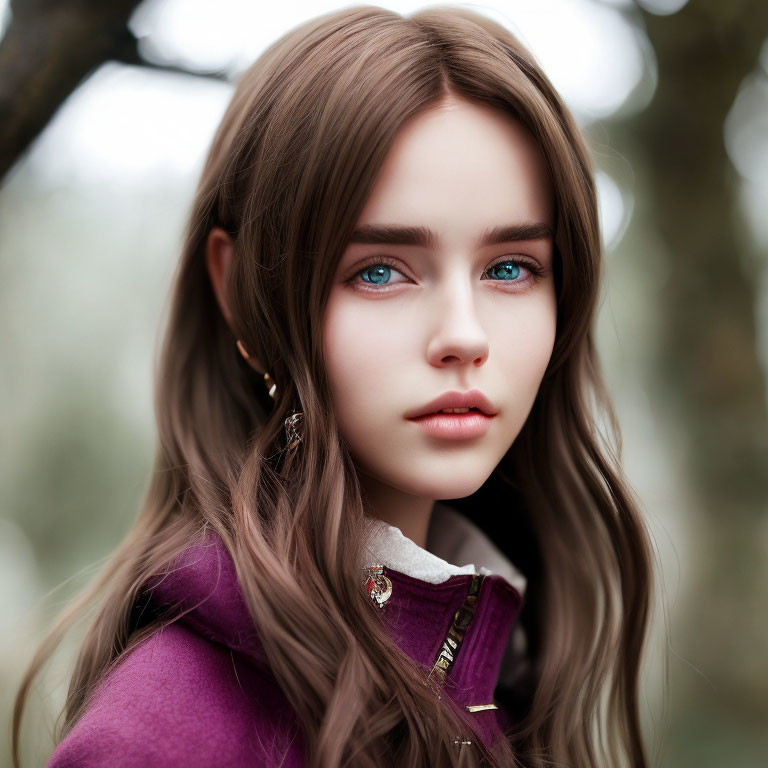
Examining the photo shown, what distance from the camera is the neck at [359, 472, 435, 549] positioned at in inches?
47.5

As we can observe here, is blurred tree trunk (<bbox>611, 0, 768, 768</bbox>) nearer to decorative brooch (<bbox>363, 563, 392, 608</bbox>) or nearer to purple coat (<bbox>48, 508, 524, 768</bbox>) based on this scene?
purple coat (<bbox>48, 508, 524, 768</bbox>)

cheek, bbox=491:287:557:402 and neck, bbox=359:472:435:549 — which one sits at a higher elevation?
cheek, bbox=491:287:557:402

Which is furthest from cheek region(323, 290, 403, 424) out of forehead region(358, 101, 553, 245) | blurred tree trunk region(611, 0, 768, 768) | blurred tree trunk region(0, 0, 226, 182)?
blurred tree trunk region(611, 0, 768, 768)

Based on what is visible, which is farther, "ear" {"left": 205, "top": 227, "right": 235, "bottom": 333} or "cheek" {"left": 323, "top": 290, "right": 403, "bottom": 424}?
"ear" {"left": 205, "top": 227, "right": 235, "bottom": 333}

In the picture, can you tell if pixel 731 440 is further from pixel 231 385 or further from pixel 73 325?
pixel 73 325

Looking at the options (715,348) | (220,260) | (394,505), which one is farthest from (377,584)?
(715,348)

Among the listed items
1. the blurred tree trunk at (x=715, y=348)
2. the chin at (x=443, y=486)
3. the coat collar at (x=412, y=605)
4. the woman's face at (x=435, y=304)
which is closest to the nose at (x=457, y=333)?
the woman's face at (x=435, y=304)

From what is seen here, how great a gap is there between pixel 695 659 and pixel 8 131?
1992 mm

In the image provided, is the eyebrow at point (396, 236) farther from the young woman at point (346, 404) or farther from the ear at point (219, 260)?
the ear at point (219, 260)

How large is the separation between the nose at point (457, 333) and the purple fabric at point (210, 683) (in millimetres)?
317

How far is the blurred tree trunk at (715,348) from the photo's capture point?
199cm

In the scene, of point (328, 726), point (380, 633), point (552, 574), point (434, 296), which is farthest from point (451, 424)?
point (552, 574)

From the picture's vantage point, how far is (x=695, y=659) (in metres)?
2.05

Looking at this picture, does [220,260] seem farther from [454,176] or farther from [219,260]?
[454,176]
